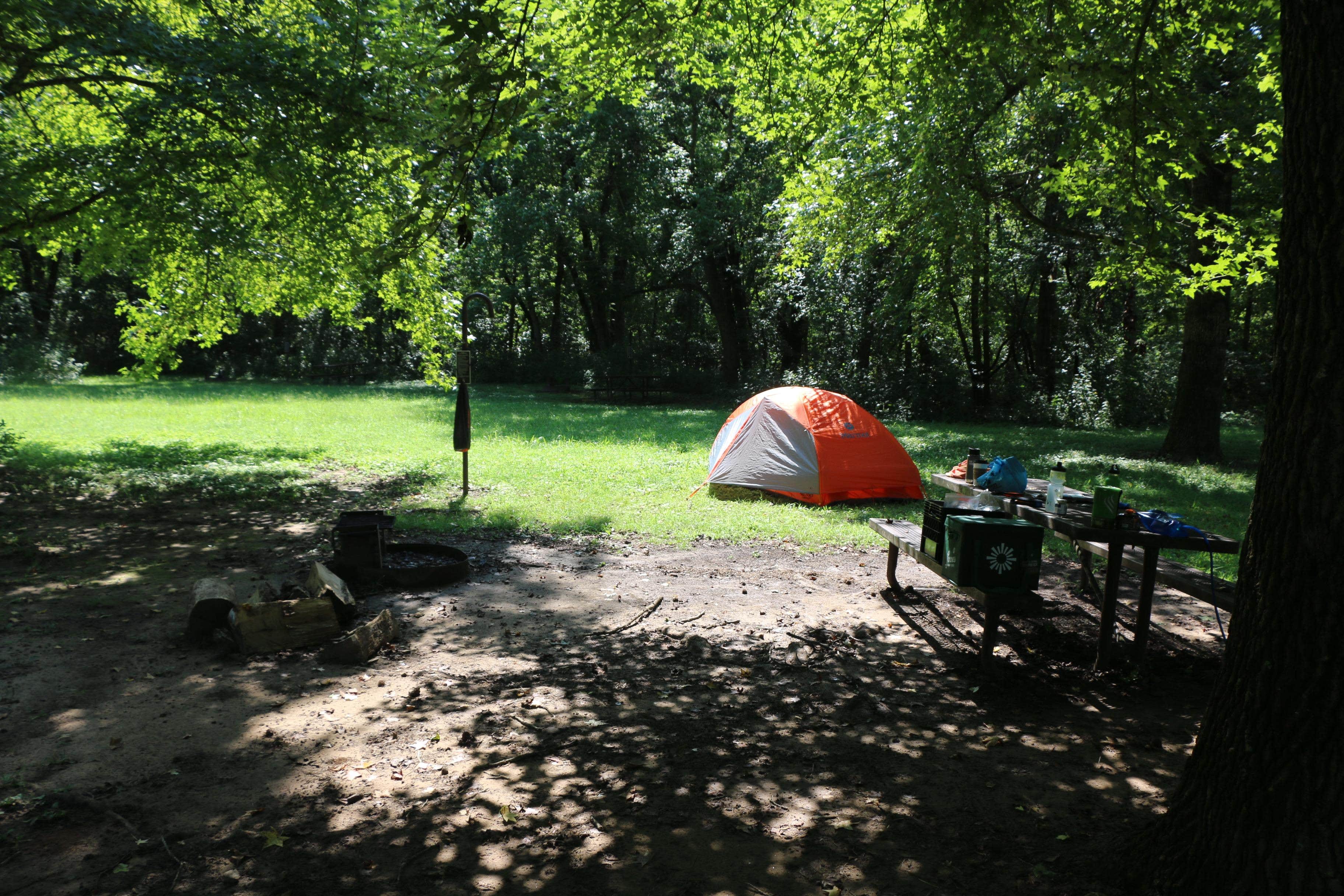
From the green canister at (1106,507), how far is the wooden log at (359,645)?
4.34m

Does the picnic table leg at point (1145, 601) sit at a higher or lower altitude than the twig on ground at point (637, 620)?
higher

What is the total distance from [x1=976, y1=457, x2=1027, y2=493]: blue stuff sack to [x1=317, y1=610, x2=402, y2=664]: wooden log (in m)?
4.40

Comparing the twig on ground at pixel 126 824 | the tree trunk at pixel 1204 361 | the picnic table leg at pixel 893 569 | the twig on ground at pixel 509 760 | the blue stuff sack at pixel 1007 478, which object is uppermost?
the tree trunk at pixel 1204 361

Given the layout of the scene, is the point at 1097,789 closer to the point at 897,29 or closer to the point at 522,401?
the point at 897,29

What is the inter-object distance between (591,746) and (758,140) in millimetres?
12119

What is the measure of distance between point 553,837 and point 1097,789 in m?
2.30

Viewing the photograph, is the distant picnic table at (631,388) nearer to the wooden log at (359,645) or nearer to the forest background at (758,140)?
the forest background at (758,140)

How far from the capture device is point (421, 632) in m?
5.60

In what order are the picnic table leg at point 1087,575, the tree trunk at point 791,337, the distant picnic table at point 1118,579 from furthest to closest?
the tree trunk at point 791,337, the picnic table leg at point 1087,575, the distant picnic table at point 1118,579

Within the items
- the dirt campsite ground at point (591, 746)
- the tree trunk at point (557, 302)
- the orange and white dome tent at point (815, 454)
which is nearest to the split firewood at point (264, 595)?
the dirt campsite ground at point (591, 746)

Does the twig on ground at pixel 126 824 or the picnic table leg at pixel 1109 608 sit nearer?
the twig on ground at pixel 126 824

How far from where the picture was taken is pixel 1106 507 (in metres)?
4.89

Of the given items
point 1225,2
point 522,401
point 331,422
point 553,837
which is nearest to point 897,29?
point 1225,2

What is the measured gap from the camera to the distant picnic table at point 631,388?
1109 inches
